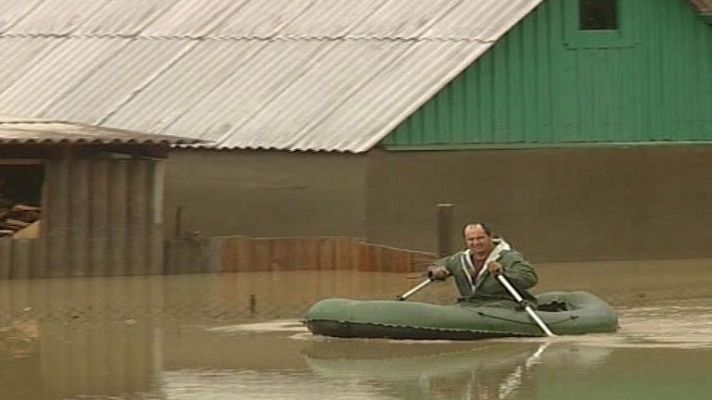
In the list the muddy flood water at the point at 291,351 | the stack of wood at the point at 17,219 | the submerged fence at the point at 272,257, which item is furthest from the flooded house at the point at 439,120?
the muddy flood water at the point at 291,351

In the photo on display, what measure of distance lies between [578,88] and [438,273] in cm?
1088

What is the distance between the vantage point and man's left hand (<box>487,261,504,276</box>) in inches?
773

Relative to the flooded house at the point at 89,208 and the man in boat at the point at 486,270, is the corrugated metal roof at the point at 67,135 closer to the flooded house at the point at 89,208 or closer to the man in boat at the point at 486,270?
the flooded house at the point at 89,208

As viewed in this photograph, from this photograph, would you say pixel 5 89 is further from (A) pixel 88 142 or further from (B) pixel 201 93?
(A) pixel 88 142

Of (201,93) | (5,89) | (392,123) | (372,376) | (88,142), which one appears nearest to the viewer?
(372,376)

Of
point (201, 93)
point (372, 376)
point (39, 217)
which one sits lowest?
point (372, 376)

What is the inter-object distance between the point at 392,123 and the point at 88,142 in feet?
13.9

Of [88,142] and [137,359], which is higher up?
[88,142]

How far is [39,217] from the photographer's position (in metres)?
27.9

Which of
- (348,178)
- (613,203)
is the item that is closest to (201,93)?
(348,178)

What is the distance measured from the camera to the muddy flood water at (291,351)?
16.6 m

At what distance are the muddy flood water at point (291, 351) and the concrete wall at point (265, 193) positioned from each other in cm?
295

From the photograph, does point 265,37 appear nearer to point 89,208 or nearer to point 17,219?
point 17,219

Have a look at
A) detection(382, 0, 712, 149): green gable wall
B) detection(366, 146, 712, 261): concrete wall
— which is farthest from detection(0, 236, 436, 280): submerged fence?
detection(382, 0, 712, 149): green gable wall
